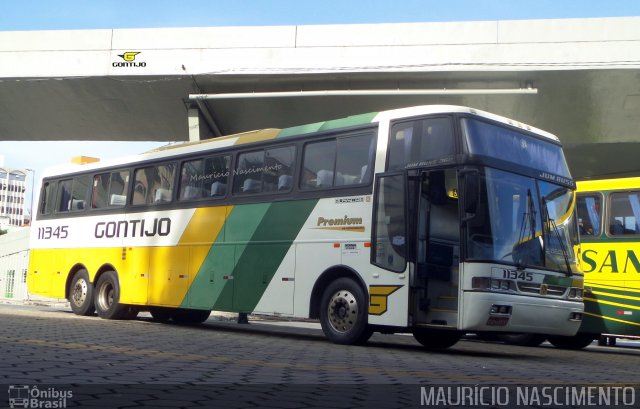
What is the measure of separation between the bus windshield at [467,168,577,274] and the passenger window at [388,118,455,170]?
709 mm

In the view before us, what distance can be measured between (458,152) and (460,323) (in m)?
2.32

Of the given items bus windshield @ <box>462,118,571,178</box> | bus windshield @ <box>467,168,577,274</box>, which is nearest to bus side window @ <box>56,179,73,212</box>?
bus windshield @ <box>462,118,571,178</box>

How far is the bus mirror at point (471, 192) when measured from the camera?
35.3ft

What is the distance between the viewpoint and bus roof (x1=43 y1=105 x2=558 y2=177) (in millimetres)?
11680

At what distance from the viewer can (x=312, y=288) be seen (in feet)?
41.9

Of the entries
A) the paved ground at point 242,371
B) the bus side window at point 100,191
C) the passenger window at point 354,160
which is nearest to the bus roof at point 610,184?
the paved ground at point 242,371

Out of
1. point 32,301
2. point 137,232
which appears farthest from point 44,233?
point 32,301

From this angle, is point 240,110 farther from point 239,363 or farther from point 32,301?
point 239,363

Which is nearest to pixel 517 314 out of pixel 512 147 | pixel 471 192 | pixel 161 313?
pixel 471 192

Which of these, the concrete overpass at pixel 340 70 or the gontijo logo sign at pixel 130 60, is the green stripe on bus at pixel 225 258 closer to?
the concrete overpass at pixel 340 70

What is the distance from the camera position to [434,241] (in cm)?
1138

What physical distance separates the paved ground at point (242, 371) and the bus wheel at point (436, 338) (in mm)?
913

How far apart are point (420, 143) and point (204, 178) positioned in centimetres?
517

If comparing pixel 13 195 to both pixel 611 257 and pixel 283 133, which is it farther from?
pixel 611 257
